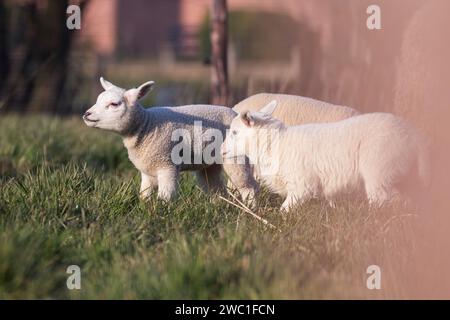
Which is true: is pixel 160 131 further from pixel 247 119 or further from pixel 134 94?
pixel 247 119

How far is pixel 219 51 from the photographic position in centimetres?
1155

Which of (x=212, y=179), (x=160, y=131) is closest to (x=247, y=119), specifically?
(x=160, y=131)

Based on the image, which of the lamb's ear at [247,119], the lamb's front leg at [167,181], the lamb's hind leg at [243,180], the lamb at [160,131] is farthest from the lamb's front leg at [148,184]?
the lamb's ear at [247,119]

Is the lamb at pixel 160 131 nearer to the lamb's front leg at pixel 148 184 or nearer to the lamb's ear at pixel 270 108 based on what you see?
the lamb's front leg at pixel 148 184

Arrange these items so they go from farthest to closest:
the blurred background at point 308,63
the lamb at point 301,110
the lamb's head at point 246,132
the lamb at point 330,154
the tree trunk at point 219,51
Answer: the tree trunk at point 219,51 < the lamb at point 301,110 < the blurred background at point 308,63 < the lamb's head at point 246,132 < the lamb at point 330,154

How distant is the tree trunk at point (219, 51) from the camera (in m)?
11.5

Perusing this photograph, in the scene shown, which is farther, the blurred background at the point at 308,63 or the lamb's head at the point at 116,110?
the blurred background at the point at 308,63

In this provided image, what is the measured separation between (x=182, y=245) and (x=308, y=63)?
11.7 meters

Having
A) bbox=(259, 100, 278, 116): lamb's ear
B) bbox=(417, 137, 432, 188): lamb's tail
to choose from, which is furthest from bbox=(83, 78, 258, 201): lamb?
bbox=(417, 137, 432, 188): lamb's tail

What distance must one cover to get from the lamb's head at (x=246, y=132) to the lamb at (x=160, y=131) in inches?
6.8

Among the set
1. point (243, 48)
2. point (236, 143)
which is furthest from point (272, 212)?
point (243, 48)

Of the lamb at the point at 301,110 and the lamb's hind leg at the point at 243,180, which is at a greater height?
the lamb at the point at 301,110

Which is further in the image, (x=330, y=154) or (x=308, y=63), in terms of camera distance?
(x=308, y=63)
